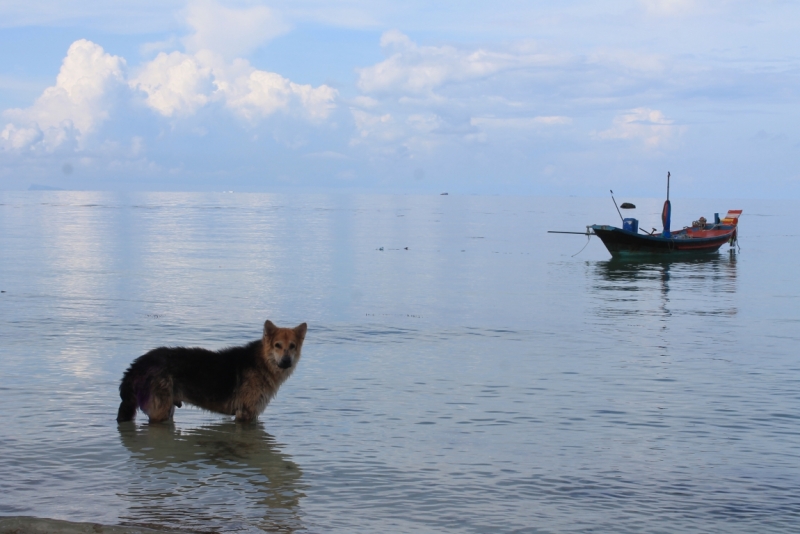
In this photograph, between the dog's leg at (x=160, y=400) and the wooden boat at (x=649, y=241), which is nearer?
the dog's leg at (x=160, y=400)

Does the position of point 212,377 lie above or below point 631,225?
below

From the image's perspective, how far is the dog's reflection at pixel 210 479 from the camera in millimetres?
7828

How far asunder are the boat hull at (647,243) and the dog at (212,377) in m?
44.5

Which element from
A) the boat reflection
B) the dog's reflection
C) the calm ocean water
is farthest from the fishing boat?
the dog's reflection

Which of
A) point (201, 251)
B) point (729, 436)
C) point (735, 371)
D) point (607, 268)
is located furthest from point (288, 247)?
point (729, 436)

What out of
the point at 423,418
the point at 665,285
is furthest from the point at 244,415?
the point at 665,285

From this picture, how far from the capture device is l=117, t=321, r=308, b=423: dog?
10.6 metres

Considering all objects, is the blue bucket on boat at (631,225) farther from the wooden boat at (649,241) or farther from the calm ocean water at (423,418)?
→ the calm ocean water at (423,418)

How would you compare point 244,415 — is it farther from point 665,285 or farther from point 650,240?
point 650,240

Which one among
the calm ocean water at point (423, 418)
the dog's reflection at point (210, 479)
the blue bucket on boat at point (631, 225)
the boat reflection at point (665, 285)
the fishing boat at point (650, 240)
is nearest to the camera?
the dog's reflection at point (210, 479)

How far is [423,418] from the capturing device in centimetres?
1228

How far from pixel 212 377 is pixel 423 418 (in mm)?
3218

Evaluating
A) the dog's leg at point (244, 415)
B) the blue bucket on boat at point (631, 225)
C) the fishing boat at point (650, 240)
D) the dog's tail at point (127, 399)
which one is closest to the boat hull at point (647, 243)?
the fishing boat at point (650, 240)

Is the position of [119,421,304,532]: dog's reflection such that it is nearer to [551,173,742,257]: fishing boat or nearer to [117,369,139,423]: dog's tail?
[117,369,139,423]: dog's tail
